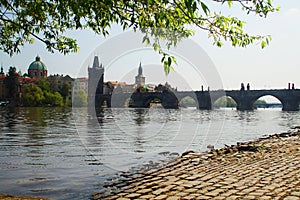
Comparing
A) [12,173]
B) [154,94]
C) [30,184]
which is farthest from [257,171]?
[154,94]

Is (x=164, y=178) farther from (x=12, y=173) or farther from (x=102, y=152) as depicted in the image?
(x=102, y=152)

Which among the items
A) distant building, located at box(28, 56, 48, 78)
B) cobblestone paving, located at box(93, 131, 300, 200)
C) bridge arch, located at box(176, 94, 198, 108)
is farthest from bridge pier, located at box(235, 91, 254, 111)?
distant building, located at box(28, 56, 48, 78)

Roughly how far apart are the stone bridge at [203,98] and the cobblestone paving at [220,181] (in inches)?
3162

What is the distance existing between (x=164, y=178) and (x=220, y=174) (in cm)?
115

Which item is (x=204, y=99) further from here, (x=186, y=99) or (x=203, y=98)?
(x=186, y=99)

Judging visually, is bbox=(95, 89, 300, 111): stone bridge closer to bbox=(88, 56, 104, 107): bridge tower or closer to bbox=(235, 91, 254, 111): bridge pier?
bbox=(235, 91, 254, 111): bridge pier

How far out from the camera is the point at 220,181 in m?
6.64

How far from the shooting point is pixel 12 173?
9.08 m

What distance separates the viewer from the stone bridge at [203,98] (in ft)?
308

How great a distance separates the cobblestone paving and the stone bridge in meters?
80.3

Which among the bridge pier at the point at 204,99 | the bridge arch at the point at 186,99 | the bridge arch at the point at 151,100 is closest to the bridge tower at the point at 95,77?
the bridge arch at the point at 151,100

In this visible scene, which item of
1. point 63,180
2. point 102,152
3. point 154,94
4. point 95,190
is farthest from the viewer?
point 154,94

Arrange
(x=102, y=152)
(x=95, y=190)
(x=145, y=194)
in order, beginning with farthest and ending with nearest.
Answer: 1. (x=102, y=152)
2. (x=95, y=190)
3. (x=145, y=194)

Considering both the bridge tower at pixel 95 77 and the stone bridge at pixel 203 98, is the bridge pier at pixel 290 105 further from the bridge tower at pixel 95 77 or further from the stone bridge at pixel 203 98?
the bridge tower at pixel 95 77
